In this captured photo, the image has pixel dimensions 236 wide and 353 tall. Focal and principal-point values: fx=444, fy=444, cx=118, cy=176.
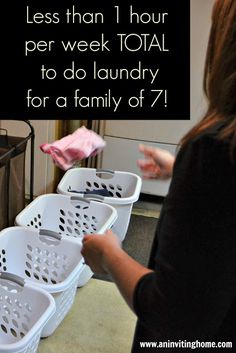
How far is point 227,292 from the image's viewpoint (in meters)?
0.51

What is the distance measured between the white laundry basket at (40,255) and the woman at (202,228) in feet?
3.16

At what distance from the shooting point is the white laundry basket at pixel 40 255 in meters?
1.52

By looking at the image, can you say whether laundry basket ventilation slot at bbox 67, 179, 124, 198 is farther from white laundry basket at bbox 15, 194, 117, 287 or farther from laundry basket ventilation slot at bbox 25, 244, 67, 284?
laundry basket ventilation slot at bbox 25, 244, 67, 284

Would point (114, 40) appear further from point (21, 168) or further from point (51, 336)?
point (51, 336)

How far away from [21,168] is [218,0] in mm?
1276

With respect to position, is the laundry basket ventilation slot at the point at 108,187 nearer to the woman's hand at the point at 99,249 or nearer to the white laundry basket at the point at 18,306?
the white laundry basket at the point at 18,306

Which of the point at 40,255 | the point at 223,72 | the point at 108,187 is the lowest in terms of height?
the point at 40,255

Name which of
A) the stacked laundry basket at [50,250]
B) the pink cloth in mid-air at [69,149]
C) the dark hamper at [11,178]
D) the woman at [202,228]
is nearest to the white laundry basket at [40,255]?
the stacked laundry basket at [50,250]

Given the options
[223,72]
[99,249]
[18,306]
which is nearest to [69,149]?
[18,306]

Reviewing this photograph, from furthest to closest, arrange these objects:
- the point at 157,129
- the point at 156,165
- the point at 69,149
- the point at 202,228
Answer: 1. the point at 157,129
2. the point at 69,149
3. the point at 156,165
4. the point at 202,228

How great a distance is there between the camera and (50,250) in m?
1.56

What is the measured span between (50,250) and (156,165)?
78 centimetres

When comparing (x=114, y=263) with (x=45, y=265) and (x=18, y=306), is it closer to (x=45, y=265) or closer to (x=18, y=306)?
(x=18, y=306)

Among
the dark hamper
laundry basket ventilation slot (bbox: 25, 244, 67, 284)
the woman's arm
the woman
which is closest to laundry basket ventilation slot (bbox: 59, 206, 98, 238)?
the dark hamper
